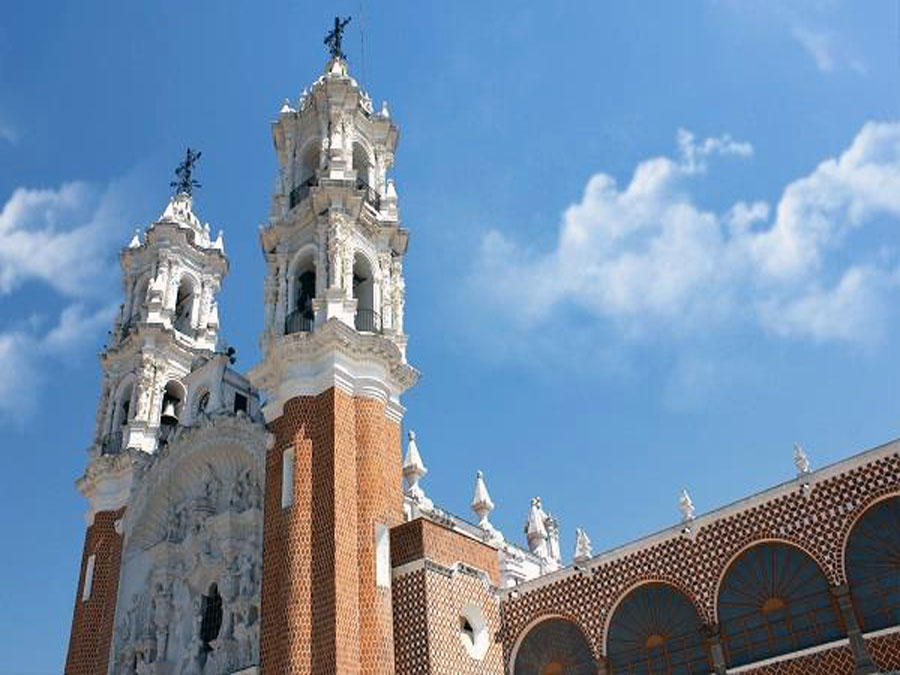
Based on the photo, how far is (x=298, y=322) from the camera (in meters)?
27.2

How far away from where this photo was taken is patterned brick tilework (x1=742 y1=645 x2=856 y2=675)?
1745 centimetres

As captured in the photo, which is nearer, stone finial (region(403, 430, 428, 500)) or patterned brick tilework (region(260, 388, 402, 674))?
patterned brick tilework (region(260, 388, 402, 674))

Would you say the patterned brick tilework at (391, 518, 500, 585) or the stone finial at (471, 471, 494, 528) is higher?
the stone finial at (471, 471, 494, 528)

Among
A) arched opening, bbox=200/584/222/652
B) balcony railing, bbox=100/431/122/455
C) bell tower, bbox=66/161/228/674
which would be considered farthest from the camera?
balcony railing, bbox=100/431/122/455

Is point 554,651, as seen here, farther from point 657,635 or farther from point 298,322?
point 298,322

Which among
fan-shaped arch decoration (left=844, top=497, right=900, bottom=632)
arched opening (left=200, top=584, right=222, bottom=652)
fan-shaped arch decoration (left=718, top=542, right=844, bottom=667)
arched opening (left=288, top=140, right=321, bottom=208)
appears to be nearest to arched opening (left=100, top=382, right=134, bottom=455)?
arched opening (left=200, top=584, right=222, bottom=652)

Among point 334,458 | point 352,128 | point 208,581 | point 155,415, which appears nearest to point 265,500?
point 334,458

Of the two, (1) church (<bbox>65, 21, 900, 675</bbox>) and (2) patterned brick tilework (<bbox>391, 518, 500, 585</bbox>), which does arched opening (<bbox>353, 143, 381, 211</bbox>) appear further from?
(2) patterned brick tilework (<bbox>391, 518, 500, 585</bbox>)

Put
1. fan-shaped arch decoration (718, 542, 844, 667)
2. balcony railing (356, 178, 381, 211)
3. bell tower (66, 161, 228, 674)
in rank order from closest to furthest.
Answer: fan-shaped arch decoration (718, 542, 844, 667) → bell tower (66, 161, 228, 674) → balcony railing (356, 178, 381, 211)

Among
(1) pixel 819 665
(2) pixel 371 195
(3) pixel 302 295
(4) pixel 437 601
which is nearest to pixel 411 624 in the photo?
(4) pixel 437 601

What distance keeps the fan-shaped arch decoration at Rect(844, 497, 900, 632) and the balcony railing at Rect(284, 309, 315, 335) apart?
16.2 m

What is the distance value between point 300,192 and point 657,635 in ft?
60.9

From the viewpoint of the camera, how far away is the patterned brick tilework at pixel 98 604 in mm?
27703

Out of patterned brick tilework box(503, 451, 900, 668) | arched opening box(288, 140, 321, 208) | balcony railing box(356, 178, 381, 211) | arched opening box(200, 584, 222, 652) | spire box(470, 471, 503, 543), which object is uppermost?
arched opening box(288, 140, 321, 208)
